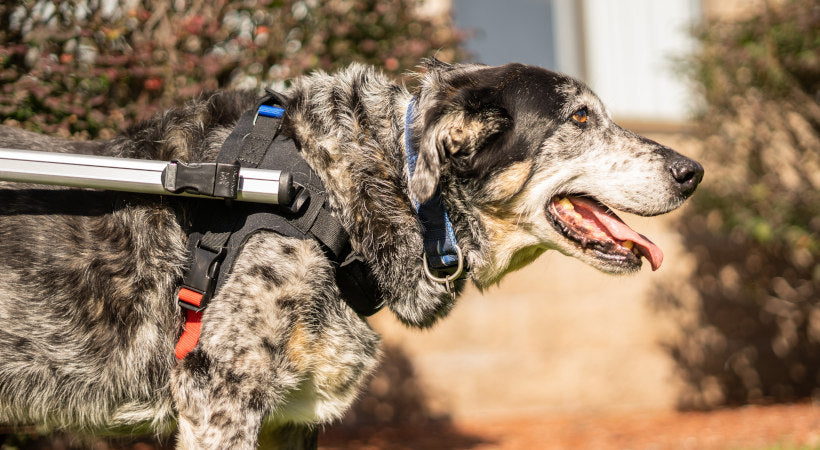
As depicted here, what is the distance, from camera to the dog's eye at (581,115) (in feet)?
10.1

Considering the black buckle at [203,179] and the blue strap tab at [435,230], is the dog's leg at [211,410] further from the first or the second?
the blue strap tab at [435,230]

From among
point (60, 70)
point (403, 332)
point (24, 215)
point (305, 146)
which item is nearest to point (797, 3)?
point (403, 332)

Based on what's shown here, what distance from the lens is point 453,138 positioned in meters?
2.88

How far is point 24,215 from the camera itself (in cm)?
264

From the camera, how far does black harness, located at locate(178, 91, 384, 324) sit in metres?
2.51

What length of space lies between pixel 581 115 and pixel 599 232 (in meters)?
0.48

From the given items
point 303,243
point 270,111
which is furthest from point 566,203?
point 270,111

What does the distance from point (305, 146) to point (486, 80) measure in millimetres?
775

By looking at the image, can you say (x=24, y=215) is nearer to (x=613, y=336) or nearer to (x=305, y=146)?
(x=305, y=146)

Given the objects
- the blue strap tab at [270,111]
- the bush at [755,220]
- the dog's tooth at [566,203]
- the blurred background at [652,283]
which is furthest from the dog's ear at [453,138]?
the bush at [755,220]

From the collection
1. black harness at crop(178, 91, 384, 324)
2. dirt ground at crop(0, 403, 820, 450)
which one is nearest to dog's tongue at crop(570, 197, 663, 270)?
black harness at crop(178, 91, 384, 324)

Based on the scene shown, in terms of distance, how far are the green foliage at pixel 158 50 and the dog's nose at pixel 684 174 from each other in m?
1.29

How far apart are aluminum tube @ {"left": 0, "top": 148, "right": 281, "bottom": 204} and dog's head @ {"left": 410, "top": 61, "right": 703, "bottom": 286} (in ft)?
2.31

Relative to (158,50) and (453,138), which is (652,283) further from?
(158,50)
